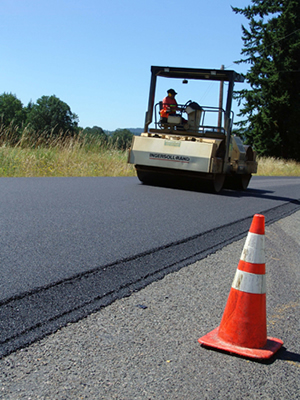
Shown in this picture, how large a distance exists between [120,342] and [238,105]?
44.2 m

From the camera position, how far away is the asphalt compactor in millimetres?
10852

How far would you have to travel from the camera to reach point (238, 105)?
44.8 meters

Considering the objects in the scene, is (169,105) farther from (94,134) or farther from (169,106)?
(94,134)

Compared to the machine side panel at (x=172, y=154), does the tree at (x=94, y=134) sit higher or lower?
higher

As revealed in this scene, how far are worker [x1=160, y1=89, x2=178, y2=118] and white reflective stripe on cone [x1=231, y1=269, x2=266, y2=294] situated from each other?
9.22m

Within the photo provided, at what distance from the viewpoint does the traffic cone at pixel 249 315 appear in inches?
105

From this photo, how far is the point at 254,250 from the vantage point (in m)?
2.97

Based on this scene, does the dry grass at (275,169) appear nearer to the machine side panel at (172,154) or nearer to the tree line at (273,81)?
the tree line at (273,81)

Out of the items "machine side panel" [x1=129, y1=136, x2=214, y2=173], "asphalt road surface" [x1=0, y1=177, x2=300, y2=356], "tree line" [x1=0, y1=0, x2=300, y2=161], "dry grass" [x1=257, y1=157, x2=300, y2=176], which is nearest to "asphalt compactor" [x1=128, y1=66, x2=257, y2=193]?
"machine side panel" [x1=129, y1=136, x2=214, y2=173]

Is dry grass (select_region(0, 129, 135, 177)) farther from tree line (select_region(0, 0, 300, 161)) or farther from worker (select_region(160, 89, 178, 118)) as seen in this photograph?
tree line (select_region(0, 0, 300, 161))

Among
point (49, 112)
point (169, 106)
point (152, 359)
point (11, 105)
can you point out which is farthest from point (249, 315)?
point (11, 105)

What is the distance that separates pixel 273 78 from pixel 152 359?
4269 centimetres

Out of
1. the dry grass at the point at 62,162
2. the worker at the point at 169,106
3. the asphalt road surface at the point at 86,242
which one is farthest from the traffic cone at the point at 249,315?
the dry grass at the point at 62,162

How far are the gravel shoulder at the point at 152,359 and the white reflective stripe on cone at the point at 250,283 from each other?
30 cm
